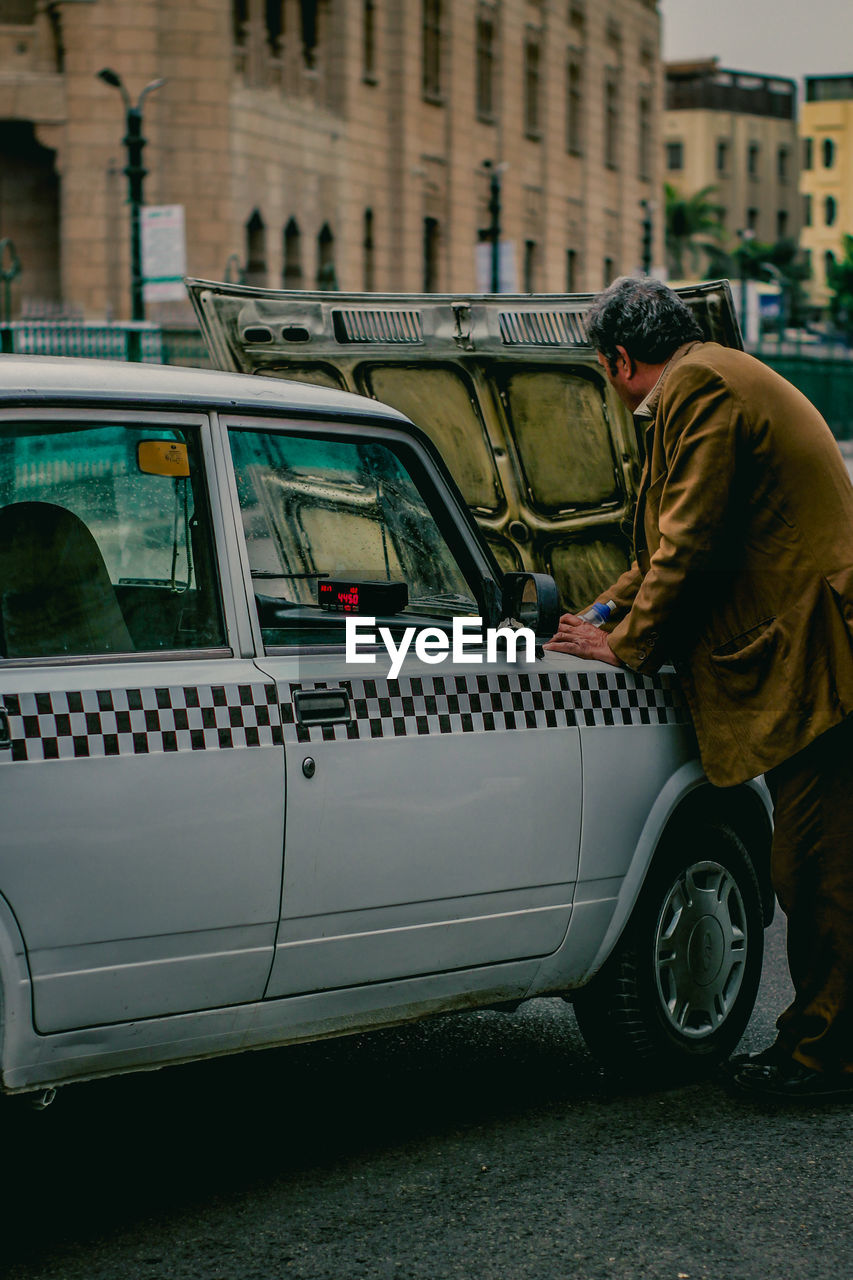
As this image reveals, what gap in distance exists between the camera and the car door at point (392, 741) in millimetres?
3984

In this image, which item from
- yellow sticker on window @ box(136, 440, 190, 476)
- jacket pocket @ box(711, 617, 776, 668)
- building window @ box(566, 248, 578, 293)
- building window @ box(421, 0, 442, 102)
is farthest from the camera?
building window @ box(566, 248, 578, 293)

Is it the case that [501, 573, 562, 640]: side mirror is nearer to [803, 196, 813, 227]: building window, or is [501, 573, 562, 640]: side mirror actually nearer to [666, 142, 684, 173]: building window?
[666, 142, 684, 173]: building window

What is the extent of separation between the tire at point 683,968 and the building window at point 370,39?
4295 cm

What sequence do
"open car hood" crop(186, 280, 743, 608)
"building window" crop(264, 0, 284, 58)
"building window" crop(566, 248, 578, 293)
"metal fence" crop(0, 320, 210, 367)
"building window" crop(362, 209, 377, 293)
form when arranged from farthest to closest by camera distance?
"building window" crop(566, 248, 578, 293) < "building window" crop(362, 209, 377, 293) < "building window" crop(264, 0, 284, 58) < "metal fence" crop(0, 320, 210, 367) < "open car hood" crop(186, 280, 743, 608)

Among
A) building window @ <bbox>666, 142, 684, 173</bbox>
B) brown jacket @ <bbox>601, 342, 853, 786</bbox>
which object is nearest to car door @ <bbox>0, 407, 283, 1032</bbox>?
brown jacket @ <bbox>601, 342, 853, 786</bbox>

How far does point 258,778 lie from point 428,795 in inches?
18.5

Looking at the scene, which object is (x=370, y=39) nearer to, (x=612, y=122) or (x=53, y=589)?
(x=612, y=122)

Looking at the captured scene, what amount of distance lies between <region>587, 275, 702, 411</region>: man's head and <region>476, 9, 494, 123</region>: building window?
4935 centimetres

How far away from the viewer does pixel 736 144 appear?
11019cm

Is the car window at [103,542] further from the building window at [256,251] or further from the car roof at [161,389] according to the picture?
the building window at [256,251]

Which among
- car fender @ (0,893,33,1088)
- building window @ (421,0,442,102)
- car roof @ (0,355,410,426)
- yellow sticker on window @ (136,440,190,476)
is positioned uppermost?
building window @ (421,0,442,102)

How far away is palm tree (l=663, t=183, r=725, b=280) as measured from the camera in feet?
301

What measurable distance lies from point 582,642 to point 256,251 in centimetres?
3784

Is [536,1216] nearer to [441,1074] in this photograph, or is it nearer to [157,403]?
[441,1074]
